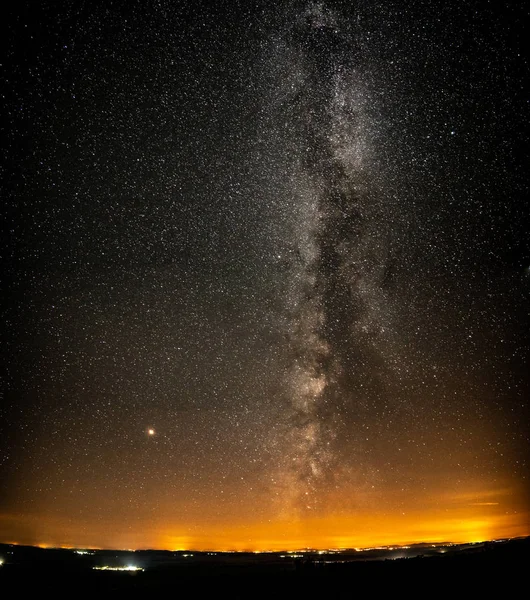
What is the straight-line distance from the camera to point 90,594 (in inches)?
502

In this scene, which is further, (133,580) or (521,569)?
(133,580)

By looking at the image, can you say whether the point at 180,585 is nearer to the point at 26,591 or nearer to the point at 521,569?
the point at 26,591

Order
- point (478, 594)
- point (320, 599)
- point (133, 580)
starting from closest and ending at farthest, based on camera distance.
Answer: point (478, 594) < point (320, 599) < point (133, 580)

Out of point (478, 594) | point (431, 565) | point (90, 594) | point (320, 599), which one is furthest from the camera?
point (431, 565)

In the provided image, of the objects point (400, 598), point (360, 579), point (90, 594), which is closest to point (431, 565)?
point (360, 579)

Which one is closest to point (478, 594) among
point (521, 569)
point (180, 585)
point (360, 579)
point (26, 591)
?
point (521, 569)

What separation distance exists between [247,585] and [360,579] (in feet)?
12.4

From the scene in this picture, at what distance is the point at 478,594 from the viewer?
29.9ft

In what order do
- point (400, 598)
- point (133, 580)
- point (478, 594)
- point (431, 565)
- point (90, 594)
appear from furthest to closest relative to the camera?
point (133, 580) → point (431, 565) → point (90, 594) → point (400, 598) → point (478, 594)

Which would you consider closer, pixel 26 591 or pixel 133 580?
pixel 26 591

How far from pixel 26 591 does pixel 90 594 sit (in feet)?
7.57

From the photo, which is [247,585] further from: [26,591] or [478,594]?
[478,594]

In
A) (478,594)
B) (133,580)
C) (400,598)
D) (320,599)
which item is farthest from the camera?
(133,580)

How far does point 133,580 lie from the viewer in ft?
55.6
